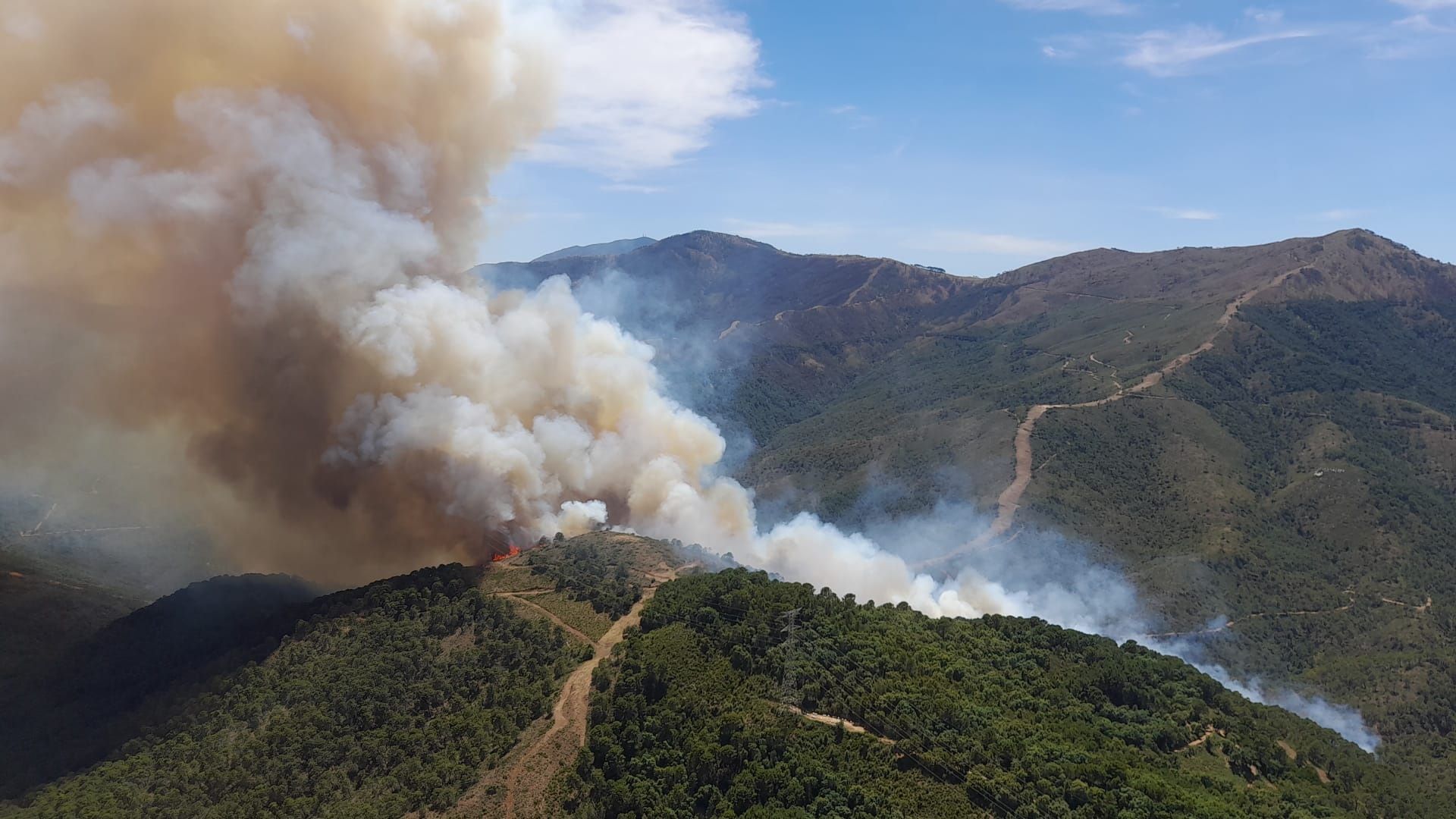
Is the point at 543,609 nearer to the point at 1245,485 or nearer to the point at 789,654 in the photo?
the point at 789,654

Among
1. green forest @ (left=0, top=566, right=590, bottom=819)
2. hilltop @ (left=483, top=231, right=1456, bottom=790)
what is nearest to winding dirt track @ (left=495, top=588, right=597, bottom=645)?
green forest @ (left=0, top=566, right=590, bottom=819)

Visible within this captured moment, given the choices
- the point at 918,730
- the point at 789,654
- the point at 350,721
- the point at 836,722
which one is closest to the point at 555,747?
the point at 350,721

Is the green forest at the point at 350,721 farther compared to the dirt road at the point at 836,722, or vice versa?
the dirt road at the point at 836,722

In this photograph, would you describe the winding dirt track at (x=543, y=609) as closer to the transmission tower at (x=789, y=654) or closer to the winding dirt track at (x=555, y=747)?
the winding dirt track at (x=555, y=747)

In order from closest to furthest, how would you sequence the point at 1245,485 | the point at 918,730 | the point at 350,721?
the point at 918,730 < the point at 350,721 < the point at 1245,485

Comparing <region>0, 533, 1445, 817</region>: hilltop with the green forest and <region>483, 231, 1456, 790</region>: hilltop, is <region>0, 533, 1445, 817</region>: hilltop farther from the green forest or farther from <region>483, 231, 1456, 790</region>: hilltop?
<region>483, 231, 1456, 790</region>: hilltop

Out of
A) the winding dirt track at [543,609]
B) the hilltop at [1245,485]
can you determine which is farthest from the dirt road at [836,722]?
the hilltop at [1245,485]
